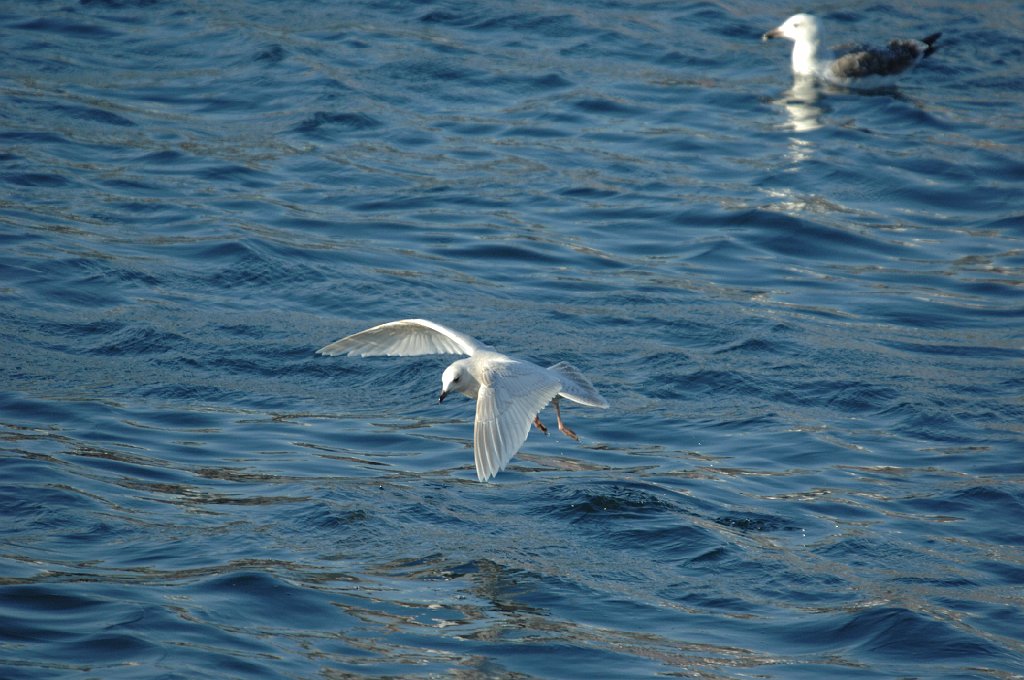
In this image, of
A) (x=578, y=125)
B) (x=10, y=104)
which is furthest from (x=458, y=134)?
(x=10, y=104)

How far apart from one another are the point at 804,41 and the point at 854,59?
566mm

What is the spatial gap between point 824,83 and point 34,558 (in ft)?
37.7

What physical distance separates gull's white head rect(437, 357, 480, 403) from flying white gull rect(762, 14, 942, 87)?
915 centimetres

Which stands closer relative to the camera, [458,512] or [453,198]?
[458,512]

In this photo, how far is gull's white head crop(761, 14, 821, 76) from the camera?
15.2 metres

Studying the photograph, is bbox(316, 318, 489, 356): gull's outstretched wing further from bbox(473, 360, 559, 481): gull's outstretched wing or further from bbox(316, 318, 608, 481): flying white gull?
bbox(473, 360, 559, 481): gull's outstretched wing

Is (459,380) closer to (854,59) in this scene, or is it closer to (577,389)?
(577,389)

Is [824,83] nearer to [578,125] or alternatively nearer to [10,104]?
[578,125]

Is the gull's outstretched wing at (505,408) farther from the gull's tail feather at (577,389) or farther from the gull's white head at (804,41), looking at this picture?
the gull's white head at (804,41)

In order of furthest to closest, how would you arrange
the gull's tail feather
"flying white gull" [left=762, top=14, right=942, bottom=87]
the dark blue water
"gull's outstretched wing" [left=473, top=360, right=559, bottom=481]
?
1. "flying white gull" [left=762, top=14, right=942, bottom=87]
2. the gull's tail feather
3. "gull's outstretched wing" [left=473, top=360, right=559, bottom=481]
4. the dark blue water

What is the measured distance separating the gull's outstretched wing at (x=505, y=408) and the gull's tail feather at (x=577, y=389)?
0.30ft

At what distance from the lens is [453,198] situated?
487 inches

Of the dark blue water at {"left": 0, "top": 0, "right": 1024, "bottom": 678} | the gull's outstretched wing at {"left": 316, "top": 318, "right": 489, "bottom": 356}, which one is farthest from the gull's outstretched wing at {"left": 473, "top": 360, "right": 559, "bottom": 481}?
the gull's outstretched wing at {"left": 316, "top": 318, "right": 489, "bottom": 356}

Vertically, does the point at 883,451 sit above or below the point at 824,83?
below
